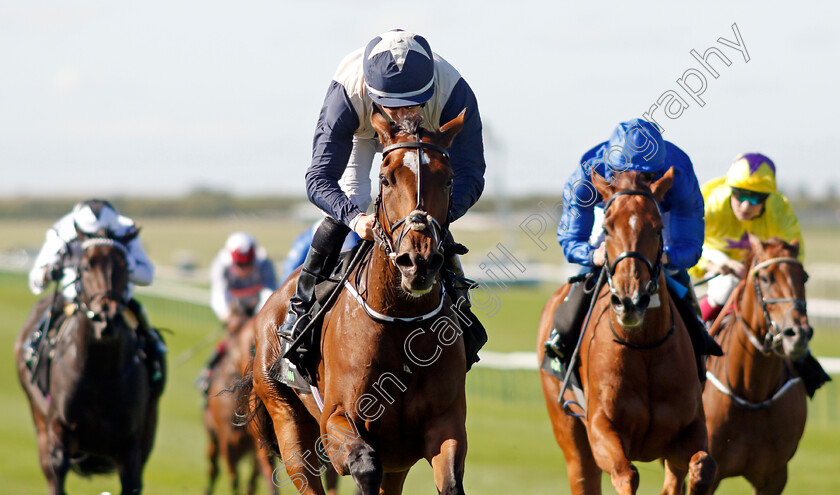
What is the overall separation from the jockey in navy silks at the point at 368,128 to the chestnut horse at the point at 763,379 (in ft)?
7.34

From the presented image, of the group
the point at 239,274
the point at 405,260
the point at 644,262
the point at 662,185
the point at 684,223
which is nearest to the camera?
the point at 405,260

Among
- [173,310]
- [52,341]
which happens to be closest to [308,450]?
[52,341]

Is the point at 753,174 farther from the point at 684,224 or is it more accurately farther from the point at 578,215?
the point at 578,215

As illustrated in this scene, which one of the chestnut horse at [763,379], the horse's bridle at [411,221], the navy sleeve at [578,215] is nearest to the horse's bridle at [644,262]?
the navy sleeve at [578,215]

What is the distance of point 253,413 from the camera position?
5570 millimetres

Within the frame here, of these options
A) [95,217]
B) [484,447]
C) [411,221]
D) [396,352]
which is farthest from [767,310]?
[484,447]

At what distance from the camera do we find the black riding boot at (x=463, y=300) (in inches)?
179

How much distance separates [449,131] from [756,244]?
2.97m

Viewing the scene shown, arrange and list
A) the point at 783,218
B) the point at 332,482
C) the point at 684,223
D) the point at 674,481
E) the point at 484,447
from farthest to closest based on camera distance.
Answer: the point at 484,447
the point at 332,482
the point at 783,218
the point at 684,223
the point at 674,481

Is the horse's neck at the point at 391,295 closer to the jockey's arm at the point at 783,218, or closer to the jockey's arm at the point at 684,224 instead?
the jockey's arm at the point at 684,224

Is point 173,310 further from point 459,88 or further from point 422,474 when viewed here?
point 459,88

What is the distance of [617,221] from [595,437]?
109 centimetres

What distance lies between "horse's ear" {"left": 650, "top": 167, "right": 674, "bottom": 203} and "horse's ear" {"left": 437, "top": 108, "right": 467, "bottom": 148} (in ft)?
4.30

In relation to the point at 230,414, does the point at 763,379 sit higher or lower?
higher
